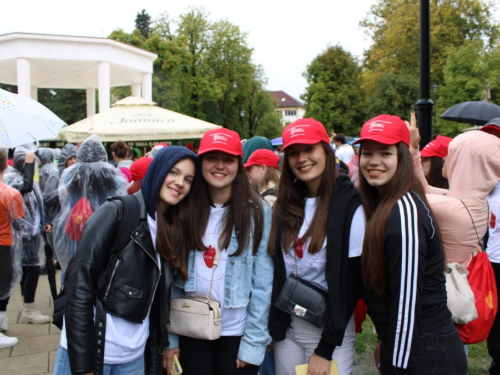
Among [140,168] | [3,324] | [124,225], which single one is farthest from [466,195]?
[3,324]

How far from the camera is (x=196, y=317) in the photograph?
2322mm

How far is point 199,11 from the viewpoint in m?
43.4

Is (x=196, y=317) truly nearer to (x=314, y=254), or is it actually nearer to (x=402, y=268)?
(x=314, y=254)

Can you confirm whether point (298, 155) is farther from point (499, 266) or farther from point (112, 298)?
point (499, 266)

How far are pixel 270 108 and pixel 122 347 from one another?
51570 mm

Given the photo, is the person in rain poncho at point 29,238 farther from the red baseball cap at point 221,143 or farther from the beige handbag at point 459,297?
the beige handbag at point 459,297

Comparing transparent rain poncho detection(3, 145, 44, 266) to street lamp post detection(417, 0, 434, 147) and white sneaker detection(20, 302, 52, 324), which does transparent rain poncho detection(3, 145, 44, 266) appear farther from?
street lamp post detection(417, 0, 434, 147)

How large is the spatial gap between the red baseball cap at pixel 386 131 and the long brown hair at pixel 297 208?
0.26 m

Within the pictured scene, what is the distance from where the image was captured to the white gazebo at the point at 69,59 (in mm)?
18188

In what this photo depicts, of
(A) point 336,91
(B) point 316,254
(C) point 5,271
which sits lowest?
(C) point 5,271

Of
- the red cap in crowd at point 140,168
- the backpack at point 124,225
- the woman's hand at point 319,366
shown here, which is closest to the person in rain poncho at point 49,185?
the red cap in crowd at point 140,168

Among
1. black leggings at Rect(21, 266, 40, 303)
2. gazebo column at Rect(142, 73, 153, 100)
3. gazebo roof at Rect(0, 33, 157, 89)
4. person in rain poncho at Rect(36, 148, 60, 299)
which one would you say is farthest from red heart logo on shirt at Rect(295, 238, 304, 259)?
gazebo column at Rect(142, 73, 153, 100)

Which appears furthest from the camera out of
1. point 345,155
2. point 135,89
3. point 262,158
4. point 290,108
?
point 290,108

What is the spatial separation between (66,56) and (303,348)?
19.6 m
